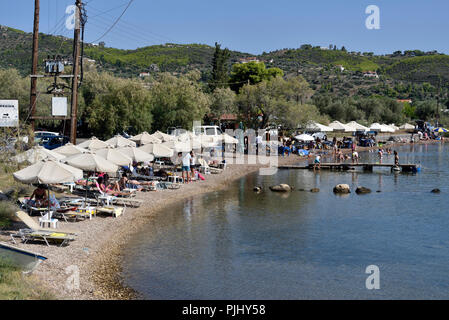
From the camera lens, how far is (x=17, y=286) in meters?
11.0

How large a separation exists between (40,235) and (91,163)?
183 inches

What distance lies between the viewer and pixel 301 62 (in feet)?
510

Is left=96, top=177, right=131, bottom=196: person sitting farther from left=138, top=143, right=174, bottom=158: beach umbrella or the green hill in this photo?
the green hill

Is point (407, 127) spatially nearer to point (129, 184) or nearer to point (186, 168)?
point (186, 168)

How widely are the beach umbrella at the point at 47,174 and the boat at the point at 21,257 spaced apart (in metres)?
3.28

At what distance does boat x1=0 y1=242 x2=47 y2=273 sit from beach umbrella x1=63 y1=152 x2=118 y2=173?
6372 mm

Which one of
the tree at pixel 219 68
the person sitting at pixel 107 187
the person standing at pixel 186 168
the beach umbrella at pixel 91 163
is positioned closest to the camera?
the beach umbrella at pixel 91 163

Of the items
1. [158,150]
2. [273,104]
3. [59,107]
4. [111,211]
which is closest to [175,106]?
[273,104]

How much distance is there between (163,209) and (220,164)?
13.9 meters

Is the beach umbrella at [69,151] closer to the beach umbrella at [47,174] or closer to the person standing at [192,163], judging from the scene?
the beach umbrella at [47,174]

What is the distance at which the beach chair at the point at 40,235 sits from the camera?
15008 millimetres

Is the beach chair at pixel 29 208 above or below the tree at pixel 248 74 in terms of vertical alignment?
below

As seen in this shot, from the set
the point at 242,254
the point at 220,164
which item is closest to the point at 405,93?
the point at 220,164

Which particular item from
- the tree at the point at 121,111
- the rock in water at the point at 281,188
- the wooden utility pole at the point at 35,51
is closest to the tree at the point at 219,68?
the tree at the point at 121,111
